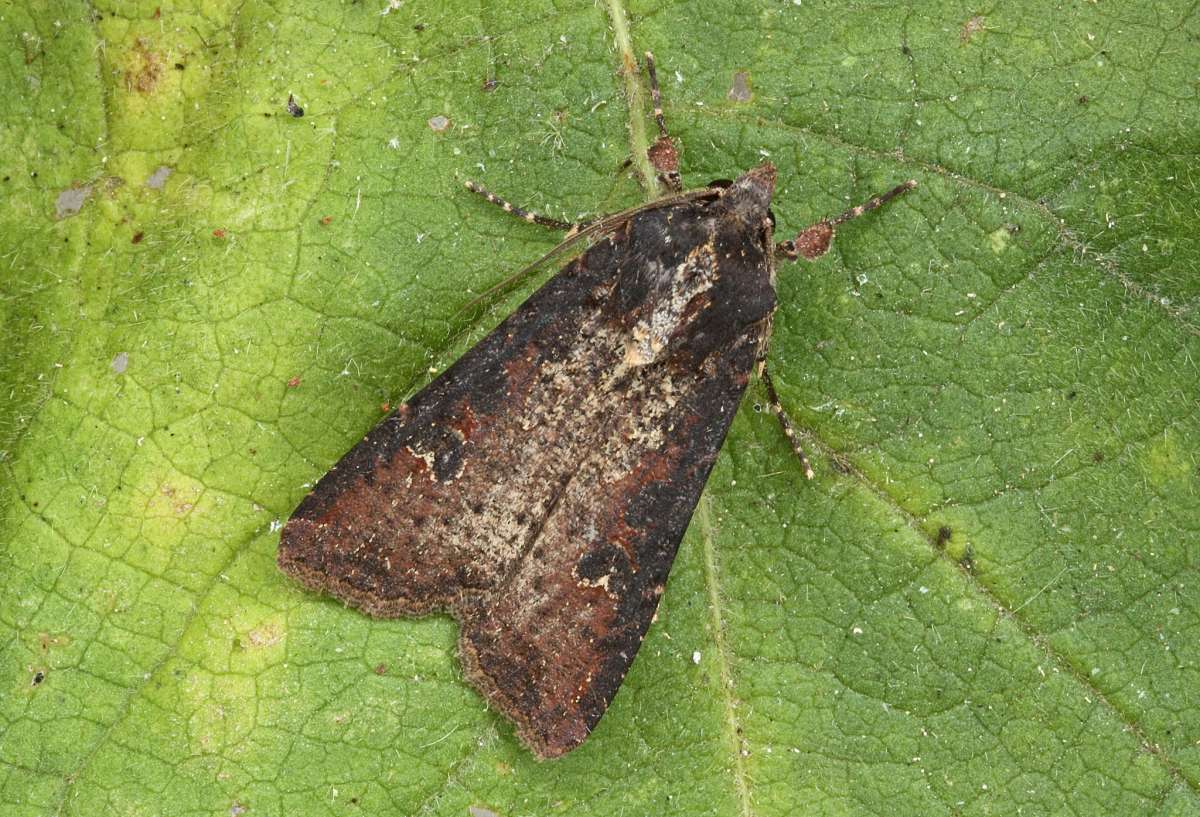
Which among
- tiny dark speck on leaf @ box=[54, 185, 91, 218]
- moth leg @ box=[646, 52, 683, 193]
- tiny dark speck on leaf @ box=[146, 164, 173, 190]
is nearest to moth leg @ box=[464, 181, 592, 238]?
moth leg @ box=[646, 52, 683, 193]

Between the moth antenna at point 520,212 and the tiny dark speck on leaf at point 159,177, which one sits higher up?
the tiny dark speck on leaf at point 159,177

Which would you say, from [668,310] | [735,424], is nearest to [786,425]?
[735,424]

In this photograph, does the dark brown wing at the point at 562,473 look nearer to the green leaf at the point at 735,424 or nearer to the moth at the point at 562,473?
the moth at the point at 562,473

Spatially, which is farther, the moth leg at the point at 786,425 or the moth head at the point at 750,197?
the moth leg at the point at 786,425

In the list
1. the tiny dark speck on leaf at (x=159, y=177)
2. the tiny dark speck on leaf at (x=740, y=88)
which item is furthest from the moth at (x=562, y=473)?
the tiny dark speck on leaf at (x=159, y=177)

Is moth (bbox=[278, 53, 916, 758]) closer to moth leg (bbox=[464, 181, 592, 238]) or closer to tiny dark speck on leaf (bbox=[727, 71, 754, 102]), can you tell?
moth leg (bbox=[464, 181, 592, 238])

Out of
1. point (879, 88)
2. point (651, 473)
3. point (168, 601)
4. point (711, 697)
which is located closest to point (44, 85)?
point (168, 601)

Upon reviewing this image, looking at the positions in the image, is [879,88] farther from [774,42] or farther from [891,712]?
[891,712]
